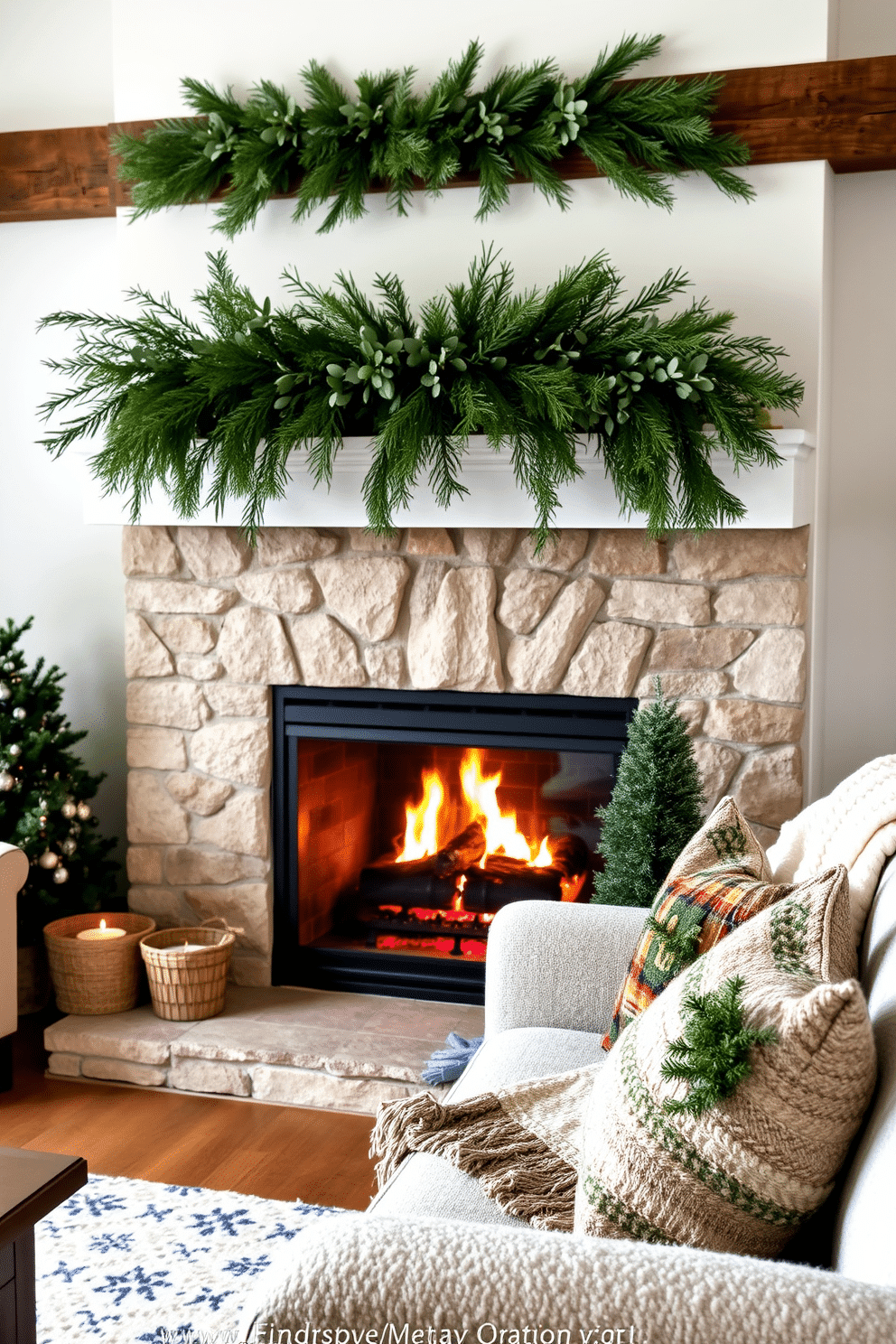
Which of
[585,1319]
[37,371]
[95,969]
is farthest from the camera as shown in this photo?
[37,371]

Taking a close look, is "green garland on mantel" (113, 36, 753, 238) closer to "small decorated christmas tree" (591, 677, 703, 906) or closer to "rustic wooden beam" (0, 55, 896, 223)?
"rustic wooden beam" (0, 55, 896, 223)

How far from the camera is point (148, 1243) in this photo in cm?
221

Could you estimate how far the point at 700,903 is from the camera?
1613 millimetres

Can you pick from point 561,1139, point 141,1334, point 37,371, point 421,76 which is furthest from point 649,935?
point 37,371

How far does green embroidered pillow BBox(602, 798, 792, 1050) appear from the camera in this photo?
156 cm

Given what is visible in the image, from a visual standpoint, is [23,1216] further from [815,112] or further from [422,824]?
[815,112]

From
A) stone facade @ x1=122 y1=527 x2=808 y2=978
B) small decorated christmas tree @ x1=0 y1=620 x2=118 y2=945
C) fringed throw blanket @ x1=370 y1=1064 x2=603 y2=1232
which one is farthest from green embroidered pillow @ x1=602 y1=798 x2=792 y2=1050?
small decorated christmas tree @ x1=0 y1=620 x2=118 y2=945

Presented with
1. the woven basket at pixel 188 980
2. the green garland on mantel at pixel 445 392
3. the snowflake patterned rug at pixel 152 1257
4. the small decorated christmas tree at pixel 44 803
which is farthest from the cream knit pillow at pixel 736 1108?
the small decorated christmas tree at pixel 44 803

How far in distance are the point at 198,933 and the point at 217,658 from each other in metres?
0.72

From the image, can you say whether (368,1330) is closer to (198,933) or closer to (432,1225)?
(432,1225)

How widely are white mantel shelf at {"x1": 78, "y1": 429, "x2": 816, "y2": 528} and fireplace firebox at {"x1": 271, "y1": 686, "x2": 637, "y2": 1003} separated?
1.53ft

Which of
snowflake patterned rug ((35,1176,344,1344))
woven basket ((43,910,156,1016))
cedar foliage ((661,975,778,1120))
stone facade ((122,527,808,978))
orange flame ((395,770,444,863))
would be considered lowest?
snowflake patterned rug ((35,1176,344,1344))

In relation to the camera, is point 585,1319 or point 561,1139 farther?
point 561,1139

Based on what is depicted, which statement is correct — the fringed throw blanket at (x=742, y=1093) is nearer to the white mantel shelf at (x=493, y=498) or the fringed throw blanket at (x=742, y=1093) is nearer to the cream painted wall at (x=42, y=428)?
the white mantel shelf at (x=493, y=498)
